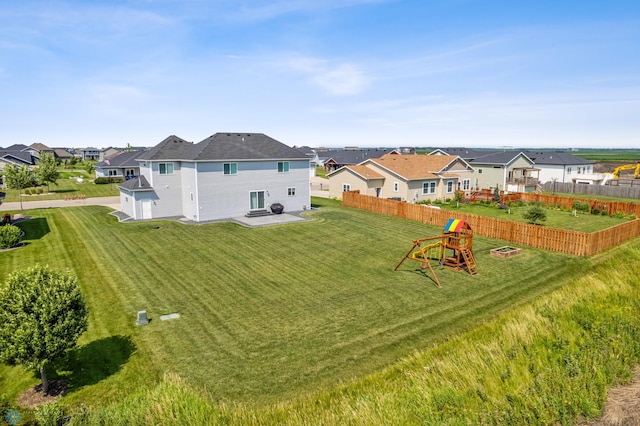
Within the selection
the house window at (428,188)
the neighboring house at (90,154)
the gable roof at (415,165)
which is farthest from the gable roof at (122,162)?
the neighboring house at (90,154)

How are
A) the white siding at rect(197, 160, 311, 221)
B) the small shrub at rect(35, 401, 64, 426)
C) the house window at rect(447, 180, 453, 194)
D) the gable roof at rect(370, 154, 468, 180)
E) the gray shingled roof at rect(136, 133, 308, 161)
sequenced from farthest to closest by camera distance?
the house window at rect(447, 180, 453, 194)
the gable roof at rect(370, 154, 468, 180)
the gray shingled roof at rect(136, 133, 308, 161)
the white siding at rect(197, 160, 311, 221)
the small shrub at rect(35, 401, 64, 426)

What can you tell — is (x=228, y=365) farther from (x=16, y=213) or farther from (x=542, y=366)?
(x=16, y=213)

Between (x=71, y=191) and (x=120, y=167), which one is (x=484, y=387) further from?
(x=120, y=167)

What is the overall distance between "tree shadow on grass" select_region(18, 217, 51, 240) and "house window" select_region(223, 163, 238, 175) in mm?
14349

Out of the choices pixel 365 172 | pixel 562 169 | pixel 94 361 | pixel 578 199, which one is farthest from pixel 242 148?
pixel 562 169

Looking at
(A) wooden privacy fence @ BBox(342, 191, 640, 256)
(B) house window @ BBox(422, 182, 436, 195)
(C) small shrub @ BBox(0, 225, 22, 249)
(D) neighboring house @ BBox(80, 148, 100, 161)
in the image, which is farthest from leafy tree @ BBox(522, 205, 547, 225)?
(D) neighboring house @ BBox(80, 148, 100, 161)

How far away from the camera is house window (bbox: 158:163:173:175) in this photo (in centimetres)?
3444

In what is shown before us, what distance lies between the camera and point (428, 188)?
44.7 metres

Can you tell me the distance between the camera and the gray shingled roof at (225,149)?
111ft

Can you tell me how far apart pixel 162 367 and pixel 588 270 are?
21325 mm

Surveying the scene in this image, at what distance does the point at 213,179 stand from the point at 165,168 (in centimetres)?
495

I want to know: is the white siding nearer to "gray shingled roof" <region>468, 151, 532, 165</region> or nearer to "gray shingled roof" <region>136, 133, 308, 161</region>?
"gray shingled roof" <region>136, 133, 308, 161</region>

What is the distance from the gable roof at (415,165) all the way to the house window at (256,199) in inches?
615

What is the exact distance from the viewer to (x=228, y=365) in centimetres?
1203
